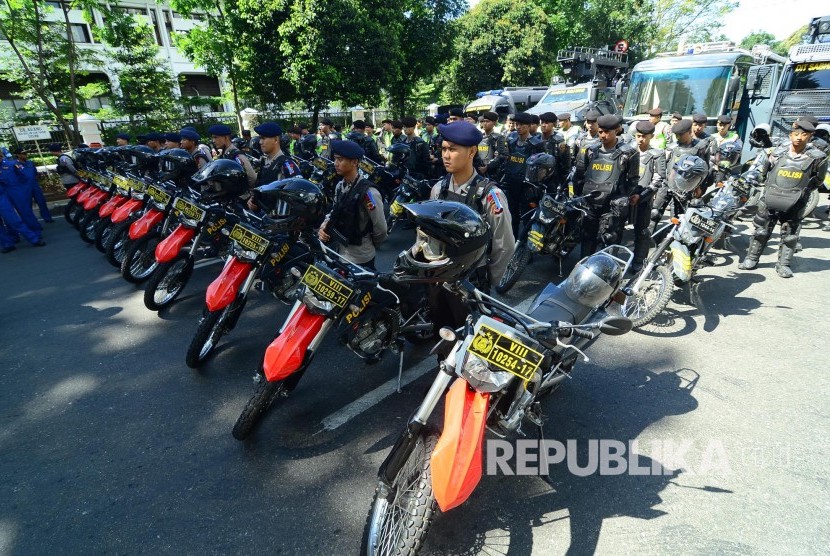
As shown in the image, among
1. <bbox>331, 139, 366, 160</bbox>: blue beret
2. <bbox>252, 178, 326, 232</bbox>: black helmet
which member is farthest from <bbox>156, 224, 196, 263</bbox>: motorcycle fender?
<bbox>331, 139, 366, 160</bbox>: blue beret

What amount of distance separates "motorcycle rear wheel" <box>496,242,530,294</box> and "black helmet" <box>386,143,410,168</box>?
3877mm

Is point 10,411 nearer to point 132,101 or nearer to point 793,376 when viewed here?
point 793,376

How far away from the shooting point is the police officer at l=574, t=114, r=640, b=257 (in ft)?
16.1

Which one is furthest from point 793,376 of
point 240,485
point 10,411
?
point 10,411

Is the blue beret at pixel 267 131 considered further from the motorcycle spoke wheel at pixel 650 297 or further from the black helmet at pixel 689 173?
the black helmet at pixel 689 173

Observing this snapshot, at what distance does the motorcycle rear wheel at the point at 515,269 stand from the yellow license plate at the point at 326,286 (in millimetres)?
2618

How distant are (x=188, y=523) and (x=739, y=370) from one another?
13.1 feet

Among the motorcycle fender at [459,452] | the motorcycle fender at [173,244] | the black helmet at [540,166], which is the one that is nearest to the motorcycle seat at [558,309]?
the motorcycle fender at [459,452]

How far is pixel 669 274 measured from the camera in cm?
423

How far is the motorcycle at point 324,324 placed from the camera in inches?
100.0

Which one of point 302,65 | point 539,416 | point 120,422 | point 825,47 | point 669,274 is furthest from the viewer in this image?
point 302,65

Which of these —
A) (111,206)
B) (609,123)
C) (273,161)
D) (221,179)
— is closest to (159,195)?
(273,161)

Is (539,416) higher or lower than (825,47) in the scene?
lower

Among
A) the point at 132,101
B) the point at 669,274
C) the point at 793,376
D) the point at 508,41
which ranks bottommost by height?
the point at 793,376
